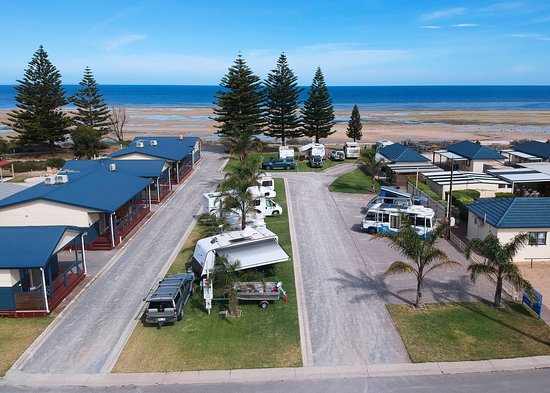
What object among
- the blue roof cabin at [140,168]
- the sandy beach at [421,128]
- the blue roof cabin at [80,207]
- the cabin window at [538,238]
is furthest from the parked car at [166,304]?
the sandy beach at [421,128]

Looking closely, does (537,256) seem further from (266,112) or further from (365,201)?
(266,112)

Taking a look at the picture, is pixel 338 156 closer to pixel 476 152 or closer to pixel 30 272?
pixel 476 152

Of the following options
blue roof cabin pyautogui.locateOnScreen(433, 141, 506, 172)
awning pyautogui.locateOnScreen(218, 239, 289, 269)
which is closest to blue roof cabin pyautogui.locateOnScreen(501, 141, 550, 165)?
blue roof cabin pyautogui.locateOnScreen(433, 141, 506, 172)

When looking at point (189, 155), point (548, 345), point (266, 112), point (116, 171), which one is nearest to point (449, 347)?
point (548, 345)

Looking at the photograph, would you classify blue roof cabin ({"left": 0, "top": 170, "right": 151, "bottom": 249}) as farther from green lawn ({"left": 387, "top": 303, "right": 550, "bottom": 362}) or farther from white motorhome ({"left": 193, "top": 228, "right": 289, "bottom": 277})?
green lawn ({"left": 387, "top": 303, "right": 550, "bottom": 362})

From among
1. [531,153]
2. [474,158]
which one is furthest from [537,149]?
[474,158]

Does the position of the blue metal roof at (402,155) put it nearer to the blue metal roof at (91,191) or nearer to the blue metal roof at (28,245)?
the blue metal roof at (91,191)
